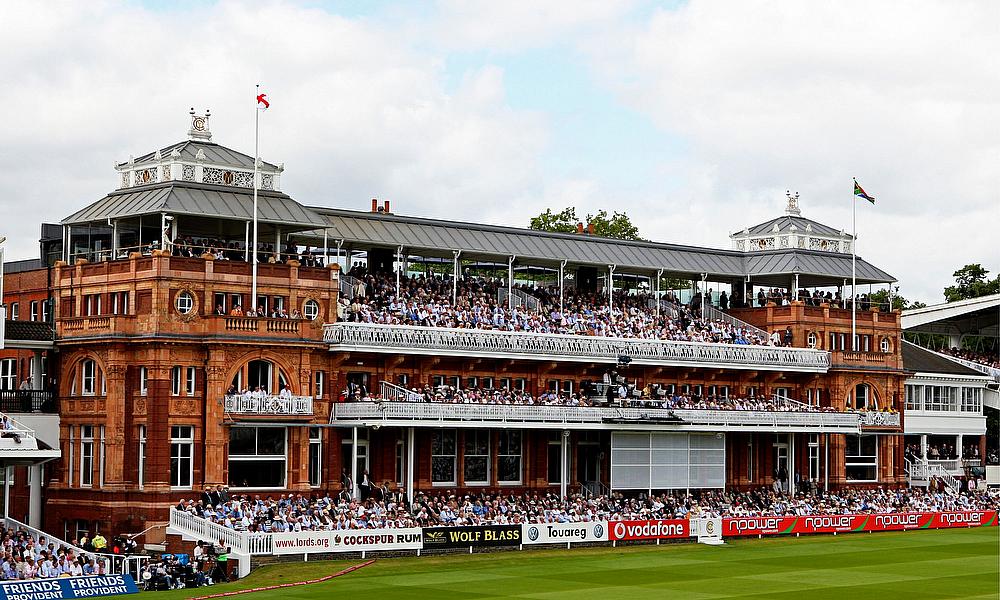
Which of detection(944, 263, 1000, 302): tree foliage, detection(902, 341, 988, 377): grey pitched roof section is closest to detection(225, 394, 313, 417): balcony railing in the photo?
detection(902, 341, 988, 377): grey pitched roof section

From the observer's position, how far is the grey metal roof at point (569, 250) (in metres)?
63.7

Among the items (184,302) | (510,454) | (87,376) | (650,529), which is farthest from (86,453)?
(650,529)

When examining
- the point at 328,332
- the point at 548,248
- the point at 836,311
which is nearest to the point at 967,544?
the point at 836,311

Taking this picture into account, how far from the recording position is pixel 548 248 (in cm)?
6906

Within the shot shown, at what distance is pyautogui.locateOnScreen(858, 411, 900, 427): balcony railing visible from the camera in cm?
7444

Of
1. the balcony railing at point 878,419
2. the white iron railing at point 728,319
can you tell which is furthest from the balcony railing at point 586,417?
the white iron railing at point 728,319

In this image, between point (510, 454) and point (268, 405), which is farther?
point (510, 454)

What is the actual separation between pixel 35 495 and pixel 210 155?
13.6 metres

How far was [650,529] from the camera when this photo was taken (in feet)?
197

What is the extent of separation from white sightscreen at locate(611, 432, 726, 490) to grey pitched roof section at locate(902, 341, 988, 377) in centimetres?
1795

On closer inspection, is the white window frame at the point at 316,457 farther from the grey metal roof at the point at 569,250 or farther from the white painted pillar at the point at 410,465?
the grey metal roof at the point at 569,250

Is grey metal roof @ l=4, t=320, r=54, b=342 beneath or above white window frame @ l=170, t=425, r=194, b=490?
above

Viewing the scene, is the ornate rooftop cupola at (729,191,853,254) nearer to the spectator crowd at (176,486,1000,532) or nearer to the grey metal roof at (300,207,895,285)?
the grey metal roof at (300,207,895,285)

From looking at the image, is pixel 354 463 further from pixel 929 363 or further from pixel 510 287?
pixel 929 363
